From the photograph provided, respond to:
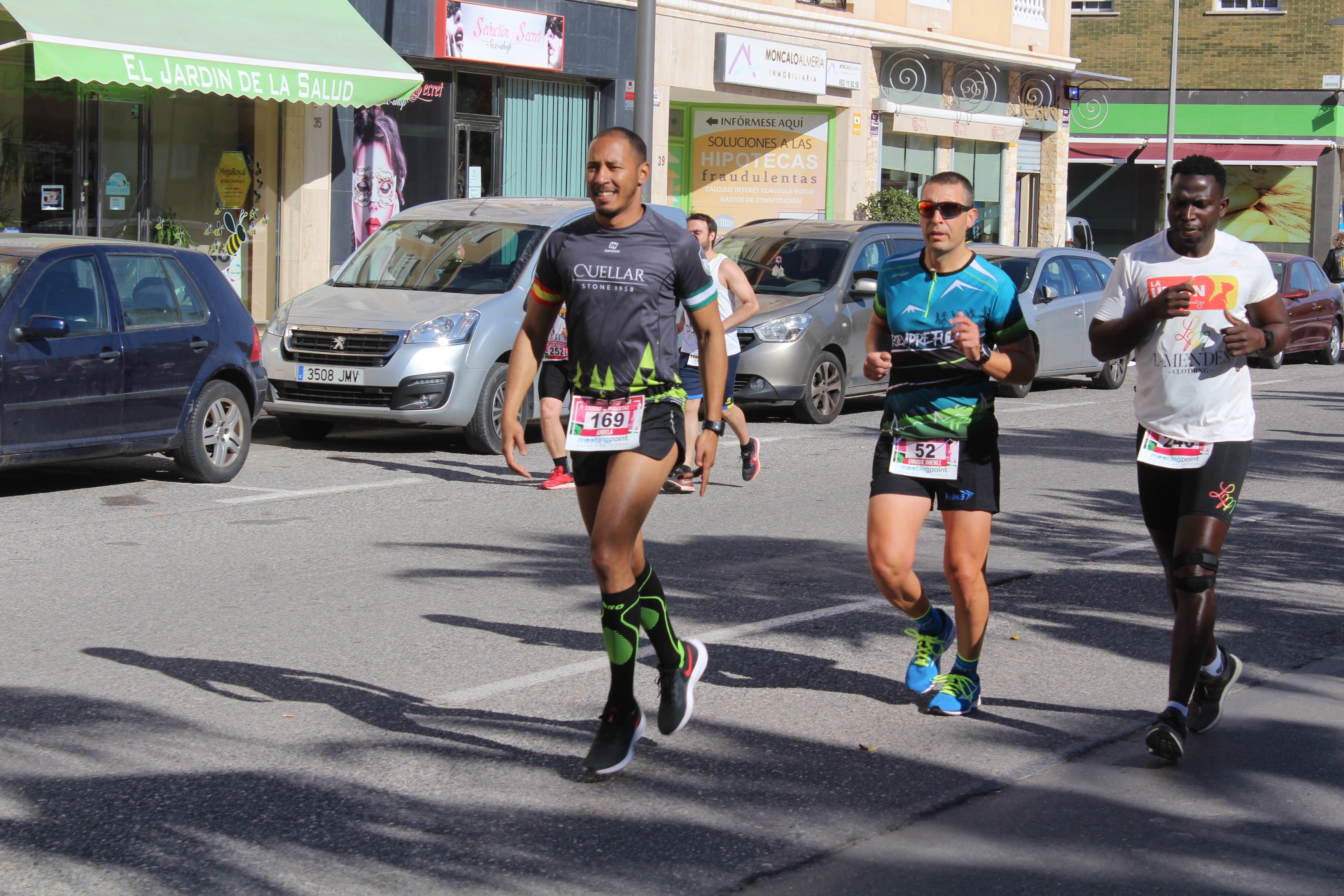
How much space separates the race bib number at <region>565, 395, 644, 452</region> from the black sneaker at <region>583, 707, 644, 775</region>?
0.77 m

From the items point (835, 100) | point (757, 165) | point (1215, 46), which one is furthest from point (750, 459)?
point (1215, 46)

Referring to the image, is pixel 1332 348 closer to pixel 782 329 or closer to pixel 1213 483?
pixel 782 329

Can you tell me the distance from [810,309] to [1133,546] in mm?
5979

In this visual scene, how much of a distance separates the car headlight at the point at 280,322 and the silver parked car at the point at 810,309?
3.83 m

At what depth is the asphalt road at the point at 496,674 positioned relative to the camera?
417 centimetres

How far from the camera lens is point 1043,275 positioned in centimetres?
1791

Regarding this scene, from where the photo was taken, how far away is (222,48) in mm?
17438

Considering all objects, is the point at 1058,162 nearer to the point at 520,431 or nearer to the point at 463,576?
the point at 463,576

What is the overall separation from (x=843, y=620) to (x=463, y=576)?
1883 millimetres

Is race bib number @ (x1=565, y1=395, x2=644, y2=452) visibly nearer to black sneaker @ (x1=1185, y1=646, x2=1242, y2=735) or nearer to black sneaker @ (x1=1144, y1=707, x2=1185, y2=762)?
black sneaker @ (x1=1144, y1=707, x2=1185, y2=762)

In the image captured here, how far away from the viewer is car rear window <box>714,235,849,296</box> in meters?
15.1

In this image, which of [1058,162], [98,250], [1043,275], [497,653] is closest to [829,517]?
[497,653]

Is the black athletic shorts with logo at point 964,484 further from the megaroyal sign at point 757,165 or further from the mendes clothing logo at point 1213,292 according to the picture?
the megaroyal sign at point 757,165

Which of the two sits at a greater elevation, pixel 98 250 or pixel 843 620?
pixel 98 250
